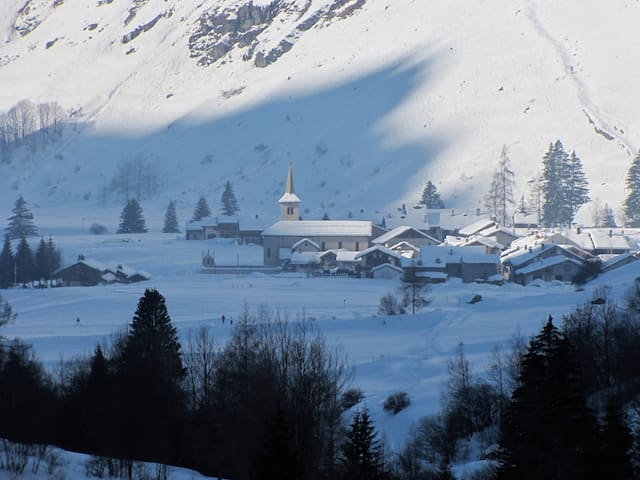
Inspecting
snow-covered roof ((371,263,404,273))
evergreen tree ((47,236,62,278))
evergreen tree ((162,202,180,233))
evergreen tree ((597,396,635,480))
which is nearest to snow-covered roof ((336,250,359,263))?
snow-covered roof ((371,263,404,273))

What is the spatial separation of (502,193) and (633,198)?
15.3 m

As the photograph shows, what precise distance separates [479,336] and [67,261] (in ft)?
169

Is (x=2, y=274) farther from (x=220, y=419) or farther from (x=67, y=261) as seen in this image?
(x=220, y=419)

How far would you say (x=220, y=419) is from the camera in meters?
25.6

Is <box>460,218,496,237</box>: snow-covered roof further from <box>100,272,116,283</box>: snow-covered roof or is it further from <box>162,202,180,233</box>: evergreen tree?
<box>100,272,116,283</box>: snow-covered roof

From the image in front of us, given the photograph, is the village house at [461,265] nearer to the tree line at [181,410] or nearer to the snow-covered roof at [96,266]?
the snow-covered roof at [96,266]

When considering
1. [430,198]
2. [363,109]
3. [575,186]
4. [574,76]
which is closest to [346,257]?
[430,198]

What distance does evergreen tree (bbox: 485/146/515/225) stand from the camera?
108575 mm

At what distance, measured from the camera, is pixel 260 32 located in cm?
19400

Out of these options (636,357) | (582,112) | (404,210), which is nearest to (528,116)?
(582,112)

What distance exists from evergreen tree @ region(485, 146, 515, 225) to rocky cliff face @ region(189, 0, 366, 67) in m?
72.6

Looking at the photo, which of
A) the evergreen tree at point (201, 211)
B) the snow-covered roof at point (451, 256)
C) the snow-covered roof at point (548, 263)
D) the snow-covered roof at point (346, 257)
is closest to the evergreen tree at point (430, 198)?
the evergreen tree at point (201, 211)

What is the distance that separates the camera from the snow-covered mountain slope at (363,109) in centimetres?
12450

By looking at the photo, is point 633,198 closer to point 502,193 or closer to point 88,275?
point 502,193
